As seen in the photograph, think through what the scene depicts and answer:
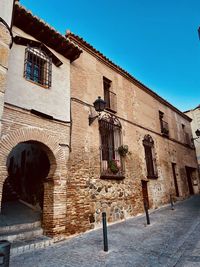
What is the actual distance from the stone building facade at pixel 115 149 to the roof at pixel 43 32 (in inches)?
24.7

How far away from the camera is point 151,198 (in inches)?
379

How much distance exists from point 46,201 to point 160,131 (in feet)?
28.4

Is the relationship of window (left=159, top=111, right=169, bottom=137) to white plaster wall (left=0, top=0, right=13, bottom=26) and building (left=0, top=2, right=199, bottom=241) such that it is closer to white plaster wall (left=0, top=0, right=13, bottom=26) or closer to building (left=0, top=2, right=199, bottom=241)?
building (left=0, top=2, right=199, bottom=241)

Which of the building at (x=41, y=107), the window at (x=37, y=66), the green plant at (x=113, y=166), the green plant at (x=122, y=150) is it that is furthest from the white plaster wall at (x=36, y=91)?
the green plant at (x=122, y=150)

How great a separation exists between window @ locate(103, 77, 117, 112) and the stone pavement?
17.1 feet

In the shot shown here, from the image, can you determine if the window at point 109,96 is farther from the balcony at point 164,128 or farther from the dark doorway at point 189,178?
the dark doorway at point 189,178

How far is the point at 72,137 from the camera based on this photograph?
6.70m

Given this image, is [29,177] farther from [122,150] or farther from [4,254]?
[4,254]

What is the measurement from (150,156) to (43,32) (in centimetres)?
774

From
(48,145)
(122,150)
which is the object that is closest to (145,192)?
(122,150)

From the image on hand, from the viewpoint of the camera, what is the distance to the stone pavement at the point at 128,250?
12.0ft

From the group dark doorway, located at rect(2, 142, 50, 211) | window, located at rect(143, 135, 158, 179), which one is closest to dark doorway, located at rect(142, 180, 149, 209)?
window, located at rect(143, 135, 158, 179)

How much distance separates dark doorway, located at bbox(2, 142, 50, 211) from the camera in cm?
728

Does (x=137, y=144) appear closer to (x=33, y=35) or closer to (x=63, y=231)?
(x=63, y=231)
